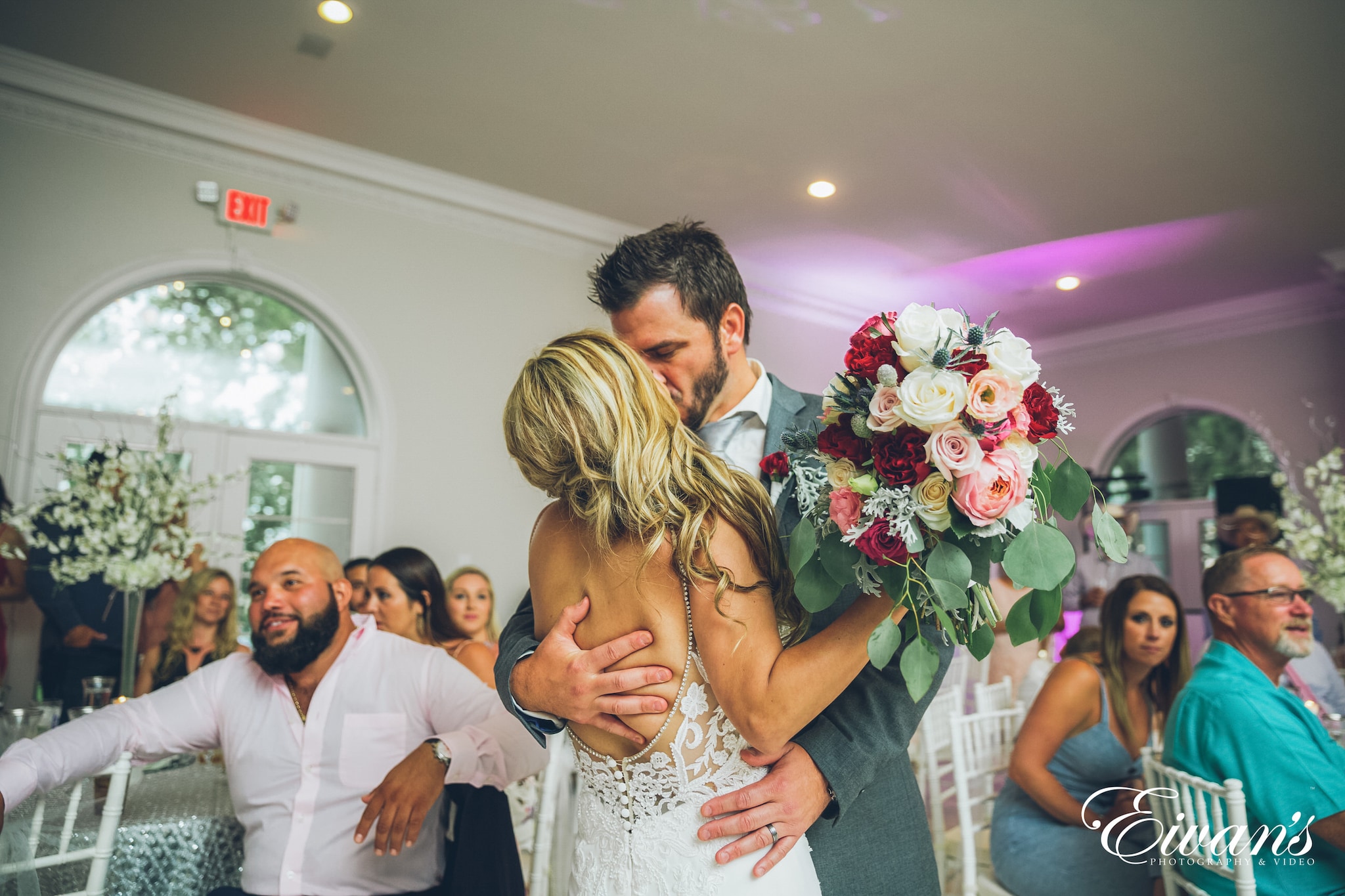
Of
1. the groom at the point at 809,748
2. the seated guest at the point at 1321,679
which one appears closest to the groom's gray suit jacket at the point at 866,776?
the groom at the point at 809,748

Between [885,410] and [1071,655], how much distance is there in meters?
2.55

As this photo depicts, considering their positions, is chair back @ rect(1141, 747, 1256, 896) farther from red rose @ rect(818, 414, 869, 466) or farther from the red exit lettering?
the red exit lettering

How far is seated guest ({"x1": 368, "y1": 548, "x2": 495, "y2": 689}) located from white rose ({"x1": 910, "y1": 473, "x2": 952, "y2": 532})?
9.65 feet

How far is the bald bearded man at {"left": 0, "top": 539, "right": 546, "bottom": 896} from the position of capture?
6.63ft

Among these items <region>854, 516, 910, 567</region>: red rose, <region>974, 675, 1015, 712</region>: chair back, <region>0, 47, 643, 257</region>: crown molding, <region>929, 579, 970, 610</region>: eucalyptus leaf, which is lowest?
<region>974, 675, 1015, 712</region>: chair back

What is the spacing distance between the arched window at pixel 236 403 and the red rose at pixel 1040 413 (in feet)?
14.7

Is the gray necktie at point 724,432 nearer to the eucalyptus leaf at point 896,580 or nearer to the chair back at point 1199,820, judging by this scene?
the eucalyptus leaf at point 896,580

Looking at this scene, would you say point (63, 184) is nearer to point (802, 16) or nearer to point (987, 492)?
point (802, 16)

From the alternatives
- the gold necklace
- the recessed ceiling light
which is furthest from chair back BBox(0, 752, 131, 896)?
the recessed ceiling light

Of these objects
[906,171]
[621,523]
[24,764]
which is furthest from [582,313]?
[621,523]

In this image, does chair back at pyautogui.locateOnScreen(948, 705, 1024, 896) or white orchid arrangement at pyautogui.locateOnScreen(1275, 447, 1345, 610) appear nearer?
chair back at pyautogui.locateOnScreen(948, 705, 1024, 896)

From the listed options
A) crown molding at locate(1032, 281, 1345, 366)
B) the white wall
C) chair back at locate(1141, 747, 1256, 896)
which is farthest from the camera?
crown molding at locate(1032, 281, 1345, 366)

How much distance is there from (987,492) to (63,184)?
17.1 feet

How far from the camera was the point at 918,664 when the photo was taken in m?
1.05
